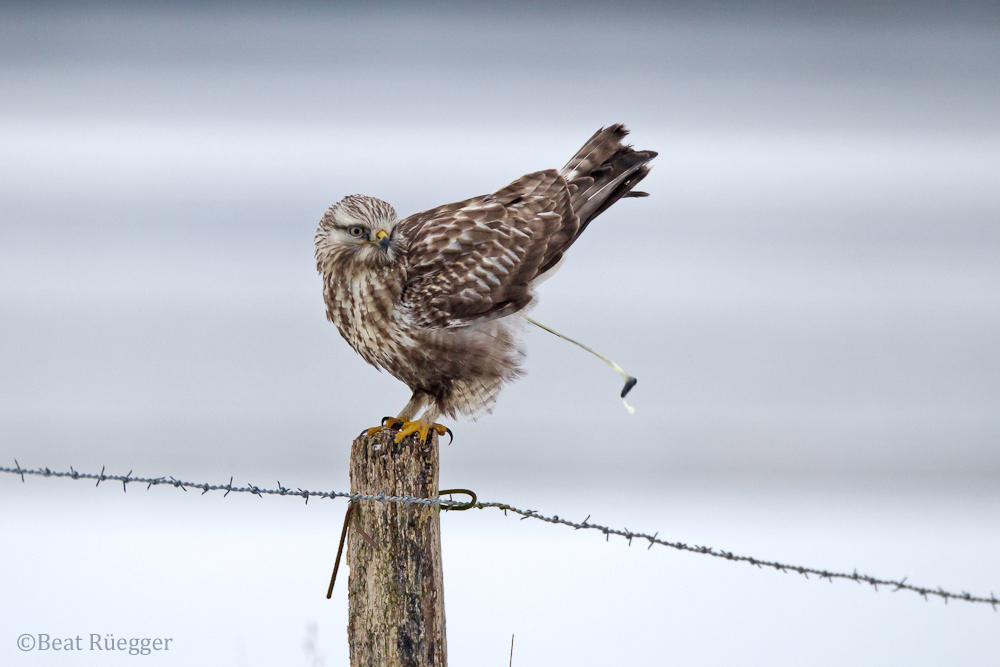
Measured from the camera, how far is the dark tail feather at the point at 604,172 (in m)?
3.16

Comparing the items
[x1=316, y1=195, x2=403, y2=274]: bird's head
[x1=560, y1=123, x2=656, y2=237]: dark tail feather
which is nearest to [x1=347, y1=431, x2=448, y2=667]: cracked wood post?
[x1=316, y1=195, x2=403, y2=274]: bird's head

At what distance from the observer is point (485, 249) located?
9.47 feet

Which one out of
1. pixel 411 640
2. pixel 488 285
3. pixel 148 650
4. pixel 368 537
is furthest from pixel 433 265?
pixel 148 650

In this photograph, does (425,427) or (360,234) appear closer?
(425,427)

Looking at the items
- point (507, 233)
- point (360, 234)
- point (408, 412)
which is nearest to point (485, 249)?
point (507, 233)

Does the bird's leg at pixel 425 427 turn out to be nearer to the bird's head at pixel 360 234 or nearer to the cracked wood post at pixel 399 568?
the cracked wood post at pixel 399 568

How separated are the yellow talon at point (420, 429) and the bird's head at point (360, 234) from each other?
1.76ft

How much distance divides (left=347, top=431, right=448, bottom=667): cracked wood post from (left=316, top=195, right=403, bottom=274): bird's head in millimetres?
698

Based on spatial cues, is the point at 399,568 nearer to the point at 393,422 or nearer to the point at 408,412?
the point at 393,422

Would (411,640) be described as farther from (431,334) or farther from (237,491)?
(431,334)

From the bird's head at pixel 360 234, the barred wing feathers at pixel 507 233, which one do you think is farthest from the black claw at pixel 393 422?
the bird's head at pixel 360 234

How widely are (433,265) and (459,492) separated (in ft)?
2.72

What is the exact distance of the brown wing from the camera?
2730 mm

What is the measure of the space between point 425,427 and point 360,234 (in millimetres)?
655
